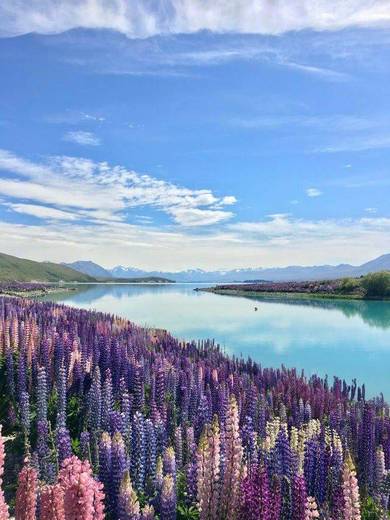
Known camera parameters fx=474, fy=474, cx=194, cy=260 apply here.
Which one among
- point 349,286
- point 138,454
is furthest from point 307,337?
point 349,286

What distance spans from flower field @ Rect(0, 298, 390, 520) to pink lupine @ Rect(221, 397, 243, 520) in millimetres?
15

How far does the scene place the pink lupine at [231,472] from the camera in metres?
6.95

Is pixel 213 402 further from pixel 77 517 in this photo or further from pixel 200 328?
pixel 200 328

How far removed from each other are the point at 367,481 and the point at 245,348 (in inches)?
1351

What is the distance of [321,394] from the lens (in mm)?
24281

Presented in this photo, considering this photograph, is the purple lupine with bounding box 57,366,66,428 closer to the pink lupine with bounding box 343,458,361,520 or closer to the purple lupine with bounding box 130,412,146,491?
the purple lupine with bounding box 130,412,146,491

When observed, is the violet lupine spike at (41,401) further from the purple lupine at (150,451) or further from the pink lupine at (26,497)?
the pink lupine at (26,497)

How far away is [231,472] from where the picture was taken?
23.0 feet

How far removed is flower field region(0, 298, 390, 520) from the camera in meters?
6.64

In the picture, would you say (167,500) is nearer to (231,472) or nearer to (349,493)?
(231,472)

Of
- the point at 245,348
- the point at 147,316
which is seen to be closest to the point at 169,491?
the point at 245,348

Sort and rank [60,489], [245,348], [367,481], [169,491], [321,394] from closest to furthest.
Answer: [60,489], [169,491], [367,481], [321,394], [245,348]

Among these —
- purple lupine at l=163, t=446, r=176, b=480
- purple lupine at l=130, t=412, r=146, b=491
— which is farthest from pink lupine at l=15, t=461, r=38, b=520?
purple lupine at l=130, t=412, r=146, b=491

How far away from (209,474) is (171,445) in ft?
23.5
